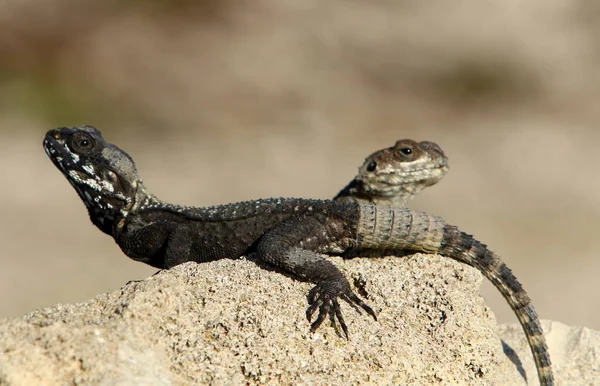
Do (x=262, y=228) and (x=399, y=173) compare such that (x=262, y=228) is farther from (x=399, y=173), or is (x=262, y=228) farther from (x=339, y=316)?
(x=399, y=173)

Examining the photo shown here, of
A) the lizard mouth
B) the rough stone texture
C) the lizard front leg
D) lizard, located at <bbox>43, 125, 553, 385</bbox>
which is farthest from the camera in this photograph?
the lizard mouth

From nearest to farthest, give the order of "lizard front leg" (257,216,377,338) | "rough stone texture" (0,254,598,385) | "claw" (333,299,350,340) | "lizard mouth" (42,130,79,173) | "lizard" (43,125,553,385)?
"rough stone texture" (0,254,598,385)
"claw" (333,299,350,340)
"lizard front leg" (257,216,377,338)
"lizard" (43,125,553,385)
"lizard mouth" (42,130,79,173)

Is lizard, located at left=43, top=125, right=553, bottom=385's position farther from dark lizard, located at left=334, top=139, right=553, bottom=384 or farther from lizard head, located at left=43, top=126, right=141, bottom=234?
dark lizard, located at left=334, top=139, right=553, bottom=384

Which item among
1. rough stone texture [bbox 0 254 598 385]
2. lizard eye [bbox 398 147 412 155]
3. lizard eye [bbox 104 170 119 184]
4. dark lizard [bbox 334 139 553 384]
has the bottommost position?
rough stone texture [bbox 0 254 598 385]

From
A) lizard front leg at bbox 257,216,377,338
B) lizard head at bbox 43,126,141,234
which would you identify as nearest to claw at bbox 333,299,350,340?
lizard front leg at bbox 257,216,377,338

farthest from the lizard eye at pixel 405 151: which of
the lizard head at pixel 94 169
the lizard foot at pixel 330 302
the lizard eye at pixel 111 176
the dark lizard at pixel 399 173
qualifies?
the lizard foot at pixel 330 302

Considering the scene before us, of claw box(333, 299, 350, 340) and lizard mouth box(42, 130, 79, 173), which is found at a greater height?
lizard mouth box(42, 130, 79, 173)

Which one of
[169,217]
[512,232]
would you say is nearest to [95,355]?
[169,217]

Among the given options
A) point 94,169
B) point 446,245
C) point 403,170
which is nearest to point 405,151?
point 403,170
